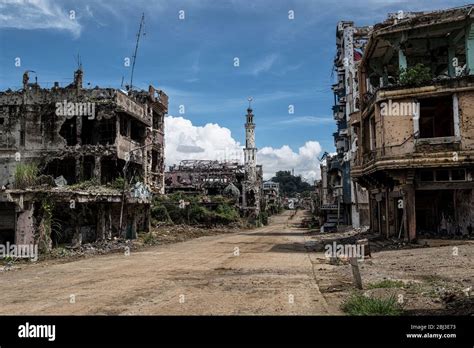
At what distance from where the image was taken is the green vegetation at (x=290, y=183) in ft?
619

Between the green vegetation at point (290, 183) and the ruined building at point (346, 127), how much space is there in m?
132

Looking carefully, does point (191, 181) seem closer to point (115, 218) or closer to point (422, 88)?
point (115, 218)

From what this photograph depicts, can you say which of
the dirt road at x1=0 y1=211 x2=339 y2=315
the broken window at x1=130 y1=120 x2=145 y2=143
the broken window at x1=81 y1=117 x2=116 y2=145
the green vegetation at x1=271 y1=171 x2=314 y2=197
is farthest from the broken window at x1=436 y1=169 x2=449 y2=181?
the green vegetation at x1=271 y1=171 x2=314 y2=197

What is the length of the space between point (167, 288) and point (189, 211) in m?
37.7

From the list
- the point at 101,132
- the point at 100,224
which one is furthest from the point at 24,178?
the point at 101,132

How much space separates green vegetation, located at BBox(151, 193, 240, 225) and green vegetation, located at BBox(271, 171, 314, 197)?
434 ft

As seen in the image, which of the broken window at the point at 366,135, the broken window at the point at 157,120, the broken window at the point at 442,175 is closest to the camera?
the broken window at the point at 442,175

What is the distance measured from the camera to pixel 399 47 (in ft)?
81.9

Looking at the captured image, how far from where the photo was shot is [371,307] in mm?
8852

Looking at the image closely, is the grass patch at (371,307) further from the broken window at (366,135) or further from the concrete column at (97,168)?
the concrete column at (97,168)

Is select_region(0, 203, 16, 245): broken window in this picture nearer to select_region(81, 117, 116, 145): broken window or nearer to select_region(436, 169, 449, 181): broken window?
select_region(81, 117, 116, 145): broken window

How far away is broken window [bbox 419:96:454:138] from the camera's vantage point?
24.9 meters

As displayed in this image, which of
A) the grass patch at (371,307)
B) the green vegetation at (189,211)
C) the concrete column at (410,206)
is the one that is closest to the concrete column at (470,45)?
the concrete column at (410,206)
